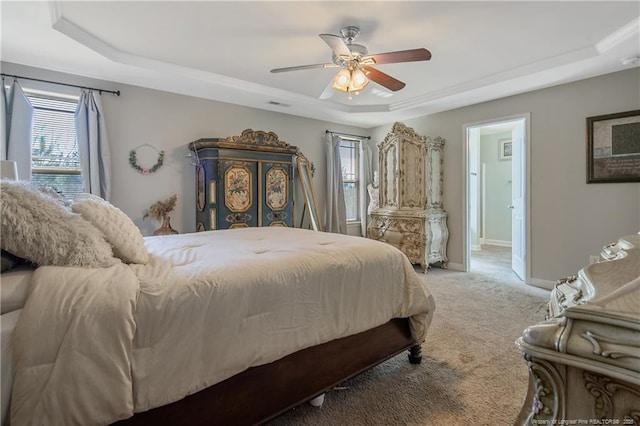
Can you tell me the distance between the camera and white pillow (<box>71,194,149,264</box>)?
1.32m

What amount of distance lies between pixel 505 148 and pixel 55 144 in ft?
25.5

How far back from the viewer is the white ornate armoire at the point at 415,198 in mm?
4543

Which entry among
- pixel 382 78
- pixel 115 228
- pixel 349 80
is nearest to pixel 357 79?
pixel 349 80

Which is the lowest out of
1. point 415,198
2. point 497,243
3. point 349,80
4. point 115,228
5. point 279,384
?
point 497,243

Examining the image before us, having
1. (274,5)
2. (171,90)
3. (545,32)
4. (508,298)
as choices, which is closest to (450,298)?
(508,298)

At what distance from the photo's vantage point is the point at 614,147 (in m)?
3.28

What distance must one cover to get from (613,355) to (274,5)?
264 centimetres

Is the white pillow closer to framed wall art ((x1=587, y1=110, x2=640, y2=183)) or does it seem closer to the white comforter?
the white comforter

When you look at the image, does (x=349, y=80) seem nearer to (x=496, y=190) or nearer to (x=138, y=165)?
(x=138, y=165)

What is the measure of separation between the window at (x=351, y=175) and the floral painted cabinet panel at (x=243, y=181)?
1.59 metres

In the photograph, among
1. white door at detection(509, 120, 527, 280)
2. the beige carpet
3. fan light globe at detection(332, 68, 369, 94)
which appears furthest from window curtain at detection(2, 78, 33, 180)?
white door at detection(509, 120, 527, 280)

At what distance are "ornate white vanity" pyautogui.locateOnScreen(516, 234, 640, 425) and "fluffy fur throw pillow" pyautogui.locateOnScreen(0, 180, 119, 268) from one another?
1.42 metres

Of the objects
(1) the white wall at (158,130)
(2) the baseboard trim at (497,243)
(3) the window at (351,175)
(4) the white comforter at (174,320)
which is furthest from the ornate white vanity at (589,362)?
(2) the baseboard trim at (497,243)

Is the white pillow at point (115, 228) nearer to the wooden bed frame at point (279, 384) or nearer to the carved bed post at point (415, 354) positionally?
the wooden bed frame at point (279, 384)
